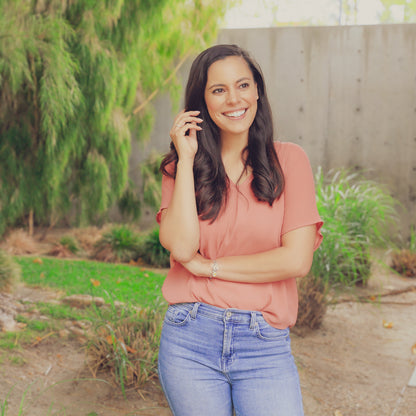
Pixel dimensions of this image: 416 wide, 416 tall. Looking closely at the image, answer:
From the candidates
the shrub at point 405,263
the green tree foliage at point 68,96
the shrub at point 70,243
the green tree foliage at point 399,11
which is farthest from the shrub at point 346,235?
the green tree foliage at point 399,11

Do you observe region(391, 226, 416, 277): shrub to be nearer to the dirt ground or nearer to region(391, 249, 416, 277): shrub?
region(391, 249, 416, 277): shrub

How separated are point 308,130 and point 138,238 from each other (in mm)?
2576

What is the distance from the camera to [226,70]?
1686 mm

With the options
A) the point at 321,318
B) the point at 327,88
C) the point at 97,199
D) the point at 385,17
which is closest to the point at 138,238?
the point at 97,199

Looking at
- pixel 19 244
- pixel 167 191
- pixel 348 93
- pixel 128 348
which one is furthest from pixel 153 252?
pixel 167 191

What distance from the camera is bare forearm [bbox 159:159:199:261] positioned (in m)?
1.62

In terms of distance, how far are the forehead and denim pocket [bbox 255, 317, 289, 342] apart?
710 millimetres

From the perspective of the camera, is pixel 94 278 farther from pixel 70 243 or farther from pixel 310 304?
pixel 310 304

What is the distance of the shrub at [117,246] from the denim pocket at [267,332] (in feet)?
13.6

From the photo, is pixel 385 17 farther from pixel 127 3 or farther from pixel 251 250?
pixel 251 250

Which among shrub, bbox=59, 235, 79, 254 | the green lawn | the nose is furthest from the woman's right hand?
shrub, bbox=59, 235, 79, 254

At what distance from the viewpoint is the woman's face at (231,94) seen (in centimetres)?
169

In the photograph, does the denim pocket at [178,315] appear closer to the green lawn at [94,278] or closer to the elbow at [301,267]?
the elbow at [301,267]

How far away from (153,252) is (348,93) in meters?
3.14
